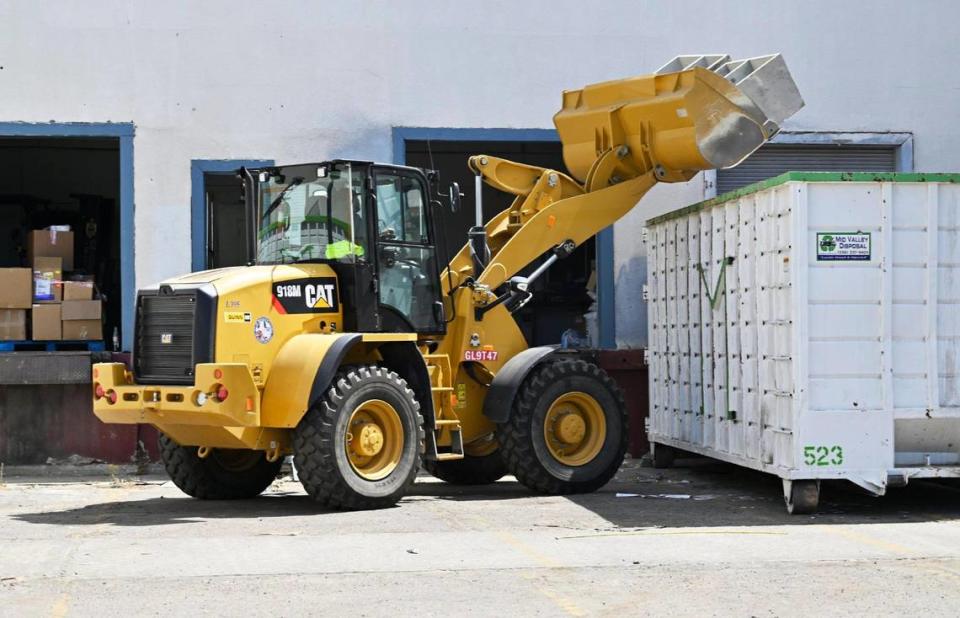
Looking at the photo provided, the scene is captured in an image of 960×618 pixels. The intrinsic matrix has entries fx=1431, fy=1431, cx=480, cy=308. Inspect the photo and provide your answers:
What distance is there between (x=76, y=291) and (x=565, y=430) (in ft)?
20.8

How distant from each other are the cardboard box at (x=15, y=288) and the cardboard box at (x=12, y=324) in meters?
0.07

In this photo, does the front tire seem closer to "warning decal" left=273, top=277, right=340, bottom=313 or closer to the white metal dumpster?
"warning decal" left=273, top=277, right=340, bottom=313

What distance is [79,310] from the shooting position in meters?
16.3

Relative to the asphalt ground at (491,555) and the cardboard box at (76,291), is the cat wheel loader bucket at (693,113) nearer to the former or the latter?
A: the asphalt ground at (491,555)

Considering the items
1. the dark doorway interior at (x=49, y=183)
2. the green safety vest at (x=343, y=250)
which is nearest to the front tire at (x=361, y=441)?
the green safety vest at (x=343, y=250)

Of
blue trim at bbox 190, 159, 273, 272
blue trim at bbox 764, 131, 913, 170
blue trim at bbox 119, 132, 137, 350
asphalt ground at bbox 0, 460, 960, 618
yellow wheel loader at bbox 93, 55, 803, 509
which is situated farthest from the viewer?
blue trim at bbox 764, 131, 913, 170

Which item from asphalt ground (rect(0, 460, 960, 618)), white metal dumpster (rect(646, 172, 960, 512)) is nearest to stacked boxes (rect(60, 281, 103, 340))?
asphalt ground (rect(0, 460, 960, 618))

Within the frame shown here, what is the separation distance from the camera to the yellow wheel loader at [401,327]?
38.0 ft

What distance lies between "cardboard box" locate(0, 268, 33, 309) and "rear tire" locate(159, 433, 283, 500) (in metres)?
4.10

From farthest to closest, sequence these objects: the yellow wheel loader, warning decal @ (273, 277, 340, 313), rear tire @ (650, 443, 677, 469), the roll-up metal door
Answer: the roll-up metal door < rear tire @ (650, 443, 677, 469) < warning decal @ (273, 277, 340, 313) < the yellow wheel loader

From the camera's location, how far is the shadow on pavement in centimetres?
1138

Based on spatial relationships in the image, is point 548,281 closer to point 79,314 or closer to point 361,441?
point 79,314

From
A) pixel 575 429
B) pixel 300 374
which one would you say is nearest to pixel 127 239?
pixel 300 374

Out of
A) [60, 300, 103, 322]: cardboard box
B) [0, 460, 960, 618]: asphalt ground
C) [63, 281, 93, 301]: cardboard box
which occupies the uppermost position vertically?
[63, 281, 93, 301]: cardboard box
